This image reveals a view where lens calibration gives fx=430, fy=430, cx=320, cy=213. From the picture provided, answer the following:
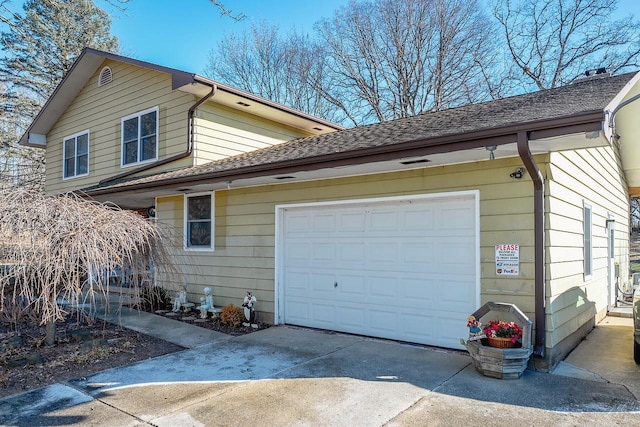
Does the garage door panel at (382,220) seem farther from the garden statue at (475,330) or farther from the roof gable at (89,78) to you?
the roof gable at (89,78)

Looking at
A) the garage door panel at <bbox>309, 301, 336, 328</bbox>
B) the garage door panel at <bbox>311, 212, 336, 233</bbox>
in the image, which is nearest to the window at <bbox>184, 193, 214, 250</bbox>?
the garage door panel at <bbox>311, 212, 336, 233</bbox>

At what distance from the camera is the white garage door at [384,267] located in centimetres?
574

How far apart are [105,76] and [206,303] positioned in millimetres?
7374

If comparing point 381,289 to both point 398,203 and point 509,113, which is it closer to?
point 398,203

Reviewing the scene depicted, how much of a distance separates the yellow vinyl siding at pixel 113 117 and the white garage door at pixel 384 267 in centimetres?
383

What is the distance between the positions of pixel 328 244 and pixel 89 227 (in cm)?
353

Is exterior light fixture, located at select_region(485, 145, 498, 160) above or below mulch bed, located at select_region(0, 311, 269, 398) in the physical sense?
above

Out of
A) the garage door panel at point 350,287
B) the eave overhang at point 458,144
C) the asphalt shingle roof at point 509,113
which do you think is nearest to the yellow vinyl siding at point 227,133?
the asphalt shingle roof at point 509,113

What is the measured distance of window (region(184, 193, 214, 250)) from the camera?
8.89m

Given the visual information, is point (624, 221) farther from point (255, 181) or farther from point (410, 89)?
point (410, 89)

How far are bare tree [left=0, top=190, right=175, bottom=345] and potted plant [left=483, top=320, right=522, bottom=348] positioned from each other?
177 inches

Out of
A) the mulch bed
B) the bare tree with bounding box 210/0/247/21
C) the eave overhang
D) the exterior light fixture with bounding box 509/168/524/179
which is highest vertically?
the bare tree with bounding box 210/0/247/21

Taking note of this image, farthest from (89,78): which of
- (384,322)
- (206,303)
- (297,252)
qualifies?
(384,322)

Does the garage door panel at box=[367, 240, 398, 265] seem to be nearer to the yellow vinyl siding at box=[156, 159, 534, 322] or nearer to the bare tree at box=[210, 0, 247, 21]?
the yellow vinyl siding at box=[156, 159, 534, 322]
